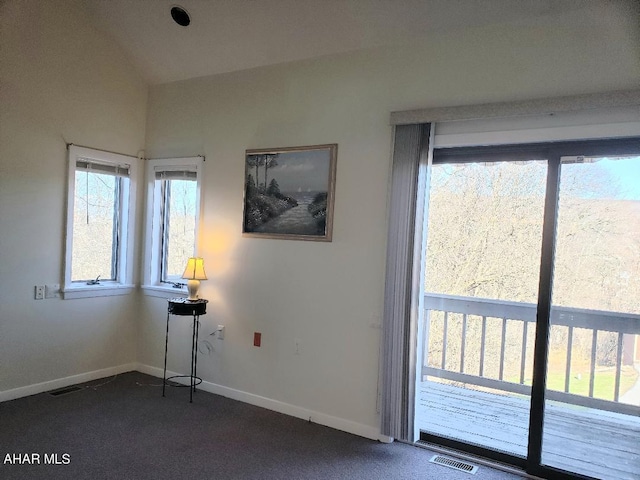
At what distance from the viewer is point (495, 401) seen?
3854 mm

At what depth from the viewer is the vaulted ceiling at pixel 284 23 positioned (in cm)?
275

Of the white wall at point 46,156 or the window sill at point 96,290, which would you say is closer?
the white wall at point 46,156

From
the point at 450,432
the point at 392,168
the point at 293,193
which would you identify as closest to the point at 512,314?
the point at 450,432

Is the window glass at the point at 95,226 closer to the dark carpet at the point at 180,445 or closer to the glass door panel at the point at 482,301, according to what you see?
the dark carpet at the point at 180,445

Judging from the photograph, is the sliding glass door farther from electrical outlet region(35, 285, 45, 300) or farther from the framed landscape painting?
electrical outlet region(35, 285, 45, 300)

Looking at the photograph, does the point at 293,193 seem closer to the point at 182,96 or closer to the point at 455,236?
the point at 455,236

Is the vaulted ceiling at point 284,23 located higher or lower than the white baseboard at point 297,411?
higher

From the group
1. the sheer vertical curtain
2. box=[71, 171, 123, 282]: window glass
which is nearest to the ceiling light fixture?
box=[71, 171, 123, 282]: window glass

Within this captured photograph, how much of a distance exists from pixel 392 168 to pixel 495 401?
2190 mm

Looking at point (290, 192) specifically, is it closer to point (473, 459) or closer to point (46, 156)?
point (46, 156)

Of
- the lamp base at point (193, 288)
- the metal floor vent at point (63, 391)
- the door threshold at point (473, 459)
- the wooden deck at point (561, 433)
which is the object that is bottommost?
the metal floor vent at point (63, 391)

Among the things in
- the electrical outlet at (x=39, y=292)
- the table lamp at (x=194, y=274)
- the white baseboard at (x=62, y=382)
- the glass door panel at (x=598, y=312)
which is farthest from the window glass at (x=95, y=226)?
the glass door panel at (x=598, y=312)

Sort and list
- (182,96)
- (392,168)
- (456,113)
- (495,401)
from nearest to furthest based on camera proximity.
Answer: (456,113)
(392,168)
(495,401)
(182,96)

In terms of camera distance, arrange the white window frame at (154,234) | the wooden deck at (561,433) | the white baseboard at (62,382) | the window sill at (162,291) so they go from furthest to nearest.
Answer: the white window frame at (154,234) < the window sill at (162,291) < the white baseboard at (62,382) < the wooden deck at (561,433)
